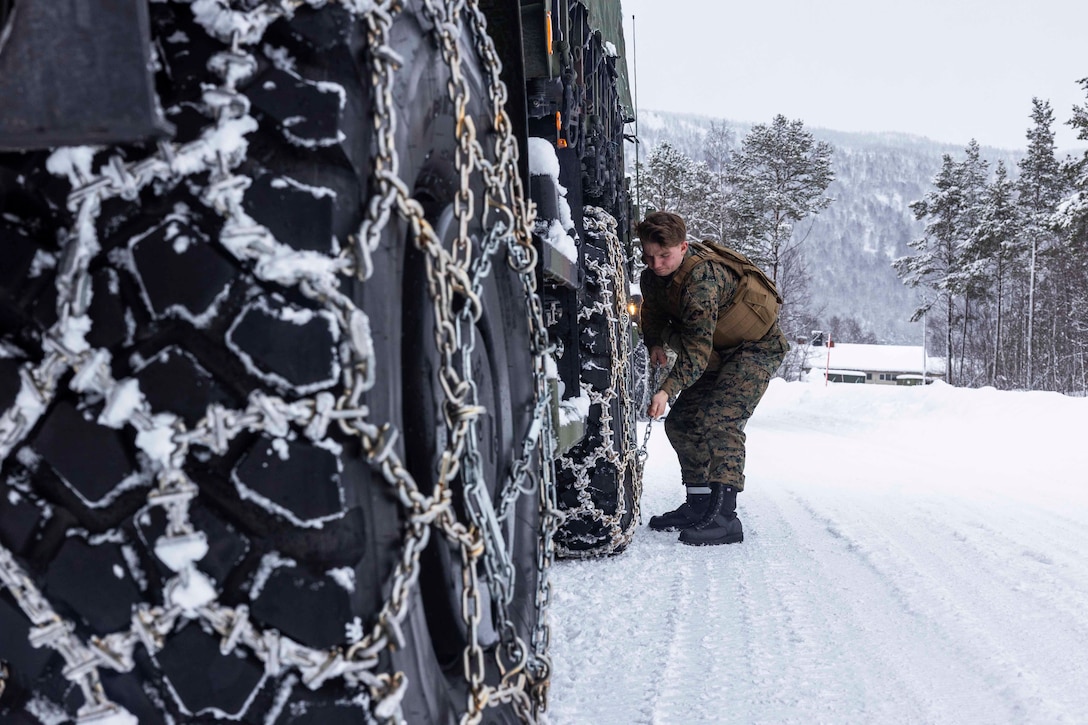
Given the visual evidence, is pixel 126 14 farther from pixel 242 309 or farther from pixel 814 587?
pixel 814 587

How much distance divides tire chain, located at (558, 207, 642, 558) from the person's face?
1.20 ft

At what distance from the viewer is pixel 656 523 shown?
4.47 m

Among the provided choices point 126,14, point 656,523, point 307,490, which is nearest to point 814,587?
point 656,523

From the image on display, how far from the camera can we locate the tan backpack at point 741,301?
429 cm

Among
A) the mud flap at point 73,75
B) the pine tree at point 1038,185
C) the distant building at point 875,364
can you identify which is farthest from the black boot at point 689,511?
the distant building at point 875,364

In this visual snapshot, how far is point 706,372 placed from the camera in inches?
180

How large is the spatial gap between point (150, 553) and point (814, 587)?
2805 millimetres

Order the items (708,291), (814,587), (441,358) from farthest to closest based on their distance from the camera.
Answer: (708,291) < (814,587) < (441,358)

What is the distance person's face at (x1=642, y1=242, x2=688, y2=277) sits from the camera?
413 centimetres

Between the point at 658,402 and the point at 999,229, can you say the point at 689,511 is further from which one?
the point at 999,229

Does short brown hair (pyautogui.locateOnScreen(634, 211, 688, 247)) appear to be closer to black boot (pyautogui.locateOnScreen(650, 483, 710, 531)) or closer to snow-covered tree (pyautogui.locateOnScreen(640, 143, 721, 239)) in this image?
black boot (pyautogui.locateOnScreen(650, 483, 710, 531))

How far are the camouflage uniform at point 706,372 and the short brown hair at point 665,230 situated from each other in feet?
0.59

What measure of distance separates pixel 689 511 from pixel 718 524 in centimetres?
38

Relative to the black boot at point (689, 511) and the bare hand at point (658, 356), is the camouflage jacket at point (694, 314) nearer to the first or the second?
the bare hand at point (658, 356)
